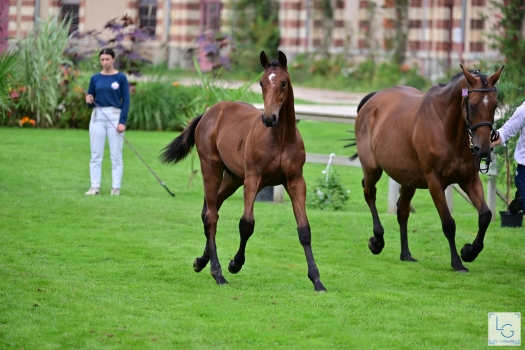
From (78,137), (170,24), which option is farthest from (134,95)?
(170,24)

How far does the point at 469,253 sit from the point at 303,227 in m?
1.90

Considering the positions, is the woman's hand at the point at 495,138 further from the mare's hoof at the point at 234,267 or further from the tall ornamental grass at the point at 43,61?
the tall ornamental grass at the point at 43,61

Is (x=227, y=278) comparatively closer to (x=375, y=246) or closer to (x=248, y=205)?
(x=248, y=205)

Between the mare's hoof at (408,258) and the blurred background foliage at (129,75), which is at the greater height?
the blurred background foliage at (129,75)

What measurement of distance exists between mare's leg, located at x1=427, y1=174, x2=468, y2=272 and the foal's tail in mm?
2316

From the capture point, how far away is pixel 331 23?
118ft

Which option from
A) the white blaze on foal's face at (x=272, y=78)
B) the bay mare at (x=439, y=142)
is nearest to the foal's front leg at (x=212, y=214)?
the white blaze on foal's face at (x=272, y=78)

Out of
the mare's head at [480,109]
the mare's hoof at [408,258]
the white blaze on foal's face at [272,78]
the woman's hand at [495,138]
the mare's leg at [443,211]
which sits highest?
the white blaze on foal's face at [272,78]

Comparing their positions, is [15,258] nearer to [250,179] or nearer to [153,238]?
[153,238]

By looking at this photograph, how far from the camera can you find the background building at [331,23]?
102 ft

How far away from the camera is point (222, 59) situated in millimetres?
19531

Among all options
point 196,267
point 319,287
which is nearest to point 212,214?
point 196,267

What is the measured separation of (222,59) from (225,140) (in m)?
11.1

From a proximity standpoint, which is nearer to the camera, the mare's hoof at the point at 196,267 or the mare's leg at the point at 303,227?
the mare's leg at the point at 303,227
